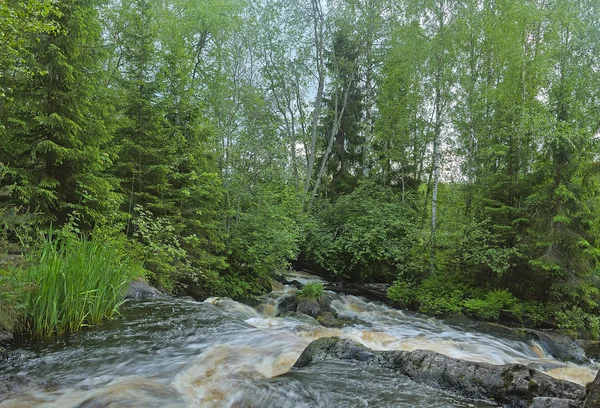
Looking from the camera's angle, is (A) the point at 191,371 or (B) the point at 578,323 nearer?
(A) the point at 191,371

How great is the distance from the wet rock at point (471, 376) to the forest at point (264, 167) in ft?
12.1

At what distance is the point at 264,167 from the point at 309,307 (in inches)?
209

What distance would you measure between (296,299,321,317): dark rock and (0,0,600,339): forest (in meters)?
2.30

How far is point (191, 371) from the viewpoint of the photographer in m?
4.23

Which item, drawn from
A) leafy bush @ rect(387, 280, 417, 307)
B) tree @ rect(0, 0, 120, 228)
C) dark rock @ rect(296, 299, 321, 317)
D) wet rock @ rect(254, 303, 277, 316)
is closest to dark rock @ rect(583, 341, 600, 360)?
leafy bush @ rect(387, 280, 417, 307)

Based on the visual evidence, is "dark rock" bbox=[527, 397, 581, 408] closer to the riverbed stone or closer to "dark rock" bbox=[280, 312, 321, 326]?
"dark rock" bbox=[280, 312, 321, 326]

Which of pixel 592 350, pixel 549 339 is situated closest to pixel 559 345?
pixel 549 339

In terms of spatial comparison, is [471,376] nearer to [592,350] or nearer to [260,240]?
[592,350]

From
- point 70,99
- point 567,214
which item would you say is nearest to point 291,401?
point 70,99

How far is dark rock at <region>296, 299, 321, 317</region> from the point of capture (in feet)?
32.2

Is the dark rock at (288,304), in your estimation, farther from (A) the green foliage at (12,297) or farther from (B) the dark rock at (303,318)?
(A) the green foliage at (12,297)

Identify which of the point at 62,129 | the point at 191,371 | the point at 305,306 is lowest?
the point at 305,306

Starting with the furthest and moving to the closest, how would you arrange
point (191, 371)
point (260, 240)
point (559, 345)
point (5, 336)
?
point (260, 240), point (559, 345), point (5, 336), point (191, 371)

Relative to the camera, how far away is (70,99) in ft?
24.1
